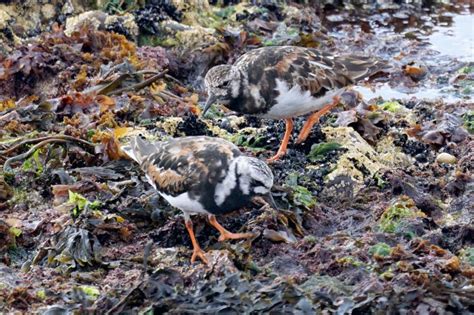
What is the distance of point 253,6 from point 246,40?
116cm

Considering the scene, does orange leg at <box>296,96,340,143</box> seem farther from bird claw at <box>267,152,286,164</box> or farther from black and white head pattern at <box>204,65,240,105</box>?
black and white head pattern at <box>204,65,240,105</box>

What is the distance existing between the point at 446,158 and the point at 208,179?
7.44 feet

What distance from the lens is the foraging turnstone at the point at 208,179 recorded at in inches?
170

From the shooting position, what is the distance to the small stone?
19.6 feet

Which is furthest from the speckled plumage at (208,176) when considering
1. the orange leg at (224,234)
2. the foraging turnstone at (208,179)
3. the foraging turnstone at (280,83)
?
the foraging turnstone at (280,83)

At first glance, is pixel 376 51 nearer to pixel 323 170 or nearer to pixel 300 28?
pixel 300 28

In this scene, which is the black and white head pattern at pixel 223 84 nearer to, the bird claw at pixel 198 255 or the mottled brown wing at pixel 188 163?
the mottled brown wing at pixel 188 163

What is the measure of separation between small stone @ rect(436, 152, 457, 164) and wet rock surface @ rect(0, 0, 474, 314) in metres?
0.01

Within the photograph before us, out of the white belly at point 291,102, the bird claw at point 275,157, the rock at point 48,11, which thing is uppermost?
the white belly at point 291,102

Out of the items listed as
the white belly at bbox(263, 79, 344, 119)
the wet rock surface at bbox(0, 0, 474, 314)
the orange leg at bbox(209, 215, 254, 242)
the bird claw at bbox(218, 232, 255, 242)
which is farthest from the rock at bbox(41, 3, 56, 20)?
the bird claw at bbox(218, 232, 255, 242)

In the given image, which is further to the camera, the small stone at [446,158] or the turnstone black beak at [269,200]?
the small stone at [446,158]

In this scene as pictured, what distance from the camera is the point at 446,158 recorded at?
5.99 meters

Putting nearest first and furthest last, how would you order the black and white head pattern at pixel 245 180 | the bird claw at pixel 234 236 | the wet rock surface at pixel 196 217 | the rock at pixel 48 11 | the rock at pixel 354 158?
the wet rock surface at pixel 196 217 < the black and white head pattern at pixel 245 180 < the bird claw at pixel 234 236 < the rock at pixel 354 158 < the rock at pixel 48 11

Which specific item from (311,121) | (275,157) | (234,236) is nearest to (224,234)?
(234,236)
